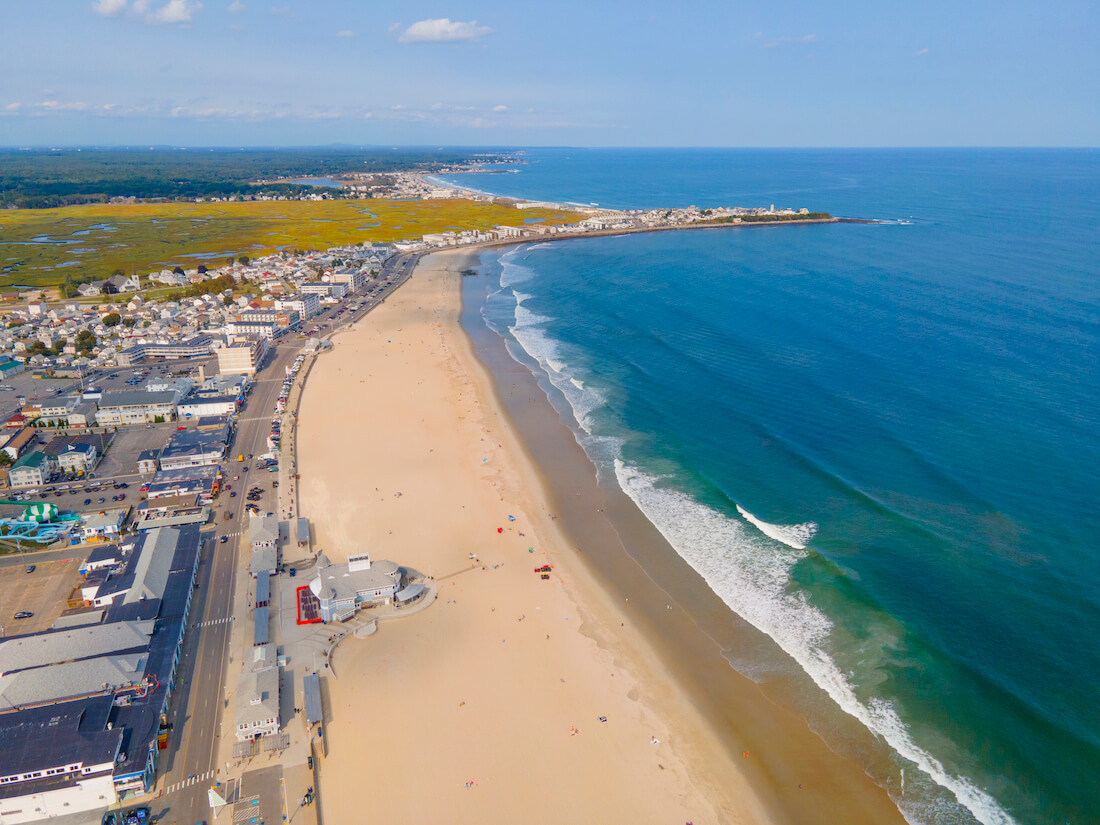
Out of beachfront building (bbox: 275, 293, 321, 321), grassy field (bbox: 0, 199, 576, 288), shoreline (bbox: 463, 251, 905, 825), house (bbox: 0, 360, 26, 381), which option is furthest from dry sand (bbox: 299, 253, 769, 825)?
grassy field (bbox: 0, 199, 576, 288)

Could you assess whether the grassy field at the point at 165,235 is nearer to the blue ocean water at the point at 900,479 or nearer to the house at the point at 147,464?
the blue ocean water at the point at 900,479

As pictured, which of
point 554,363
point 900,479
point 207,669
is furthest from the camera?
point 554,363

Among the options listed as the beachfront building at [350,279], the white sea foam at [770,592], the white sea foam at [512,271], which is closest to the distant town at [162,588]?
the white sea foam at [770,592]

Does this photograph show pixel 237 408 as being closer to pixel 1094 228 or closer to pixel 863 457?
pixel 863 457

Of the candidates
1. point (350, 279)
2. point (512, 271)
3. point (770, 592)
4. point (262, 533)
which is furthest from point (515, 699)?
point (512, 271)

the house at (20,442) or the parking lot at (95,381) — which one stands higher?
the parking lot at (95,381)

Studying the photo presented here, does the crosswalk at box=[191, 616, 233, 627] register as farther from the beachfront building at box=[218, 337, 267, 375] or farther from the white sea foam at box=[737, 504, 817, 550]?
the beachfront building at box=[218, 337, 267, 375]

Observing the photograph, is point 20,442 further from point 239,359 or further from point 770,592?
point 770,592
